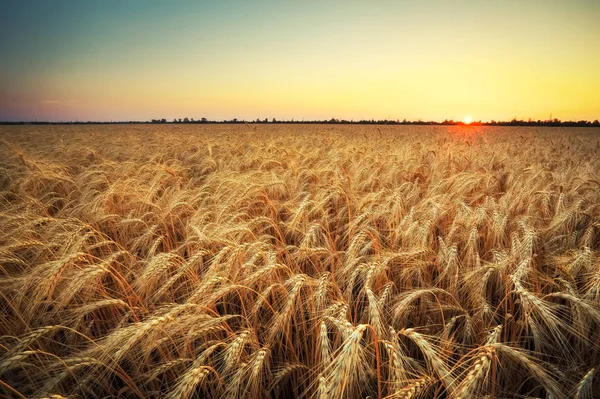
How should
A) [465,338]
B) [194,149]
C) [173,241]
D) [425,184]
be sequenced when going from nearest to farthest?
[465,338] < [173,241] < [425,184] < [194,149]

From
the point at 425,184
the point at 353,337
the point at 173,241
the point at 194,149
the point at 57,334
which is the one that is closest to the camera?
the point at 353,337

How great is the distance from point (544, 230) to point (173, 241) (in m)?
3.68

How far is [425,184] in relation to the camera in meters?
5.18

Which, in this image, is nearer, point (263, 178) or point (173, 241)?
point (173, 241)

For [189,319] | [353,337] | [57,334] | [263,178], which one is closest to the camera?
[353,337]

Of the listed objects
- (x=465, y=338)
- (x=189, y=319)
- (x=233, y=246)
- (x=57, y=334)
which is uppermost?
(x=233, y=246)

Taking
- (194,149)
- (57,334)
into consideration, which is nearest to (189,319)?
(57,334)

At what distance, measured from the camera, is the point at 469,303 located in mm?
2143

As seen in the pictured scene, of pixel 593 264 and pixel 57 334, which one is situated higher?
pixel 593 264

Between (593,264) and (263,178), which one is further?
(263,178)

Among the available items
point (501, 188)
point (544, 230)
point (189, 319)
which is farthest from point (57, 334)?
point (501, 188)

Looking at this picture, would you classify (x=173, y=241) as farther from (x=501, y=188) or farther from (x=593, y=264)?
(x=501, y=188)

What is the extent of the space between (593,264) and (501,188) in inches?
143

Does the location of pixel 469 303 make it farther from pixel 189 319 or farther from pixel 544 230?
pixel 189 319
